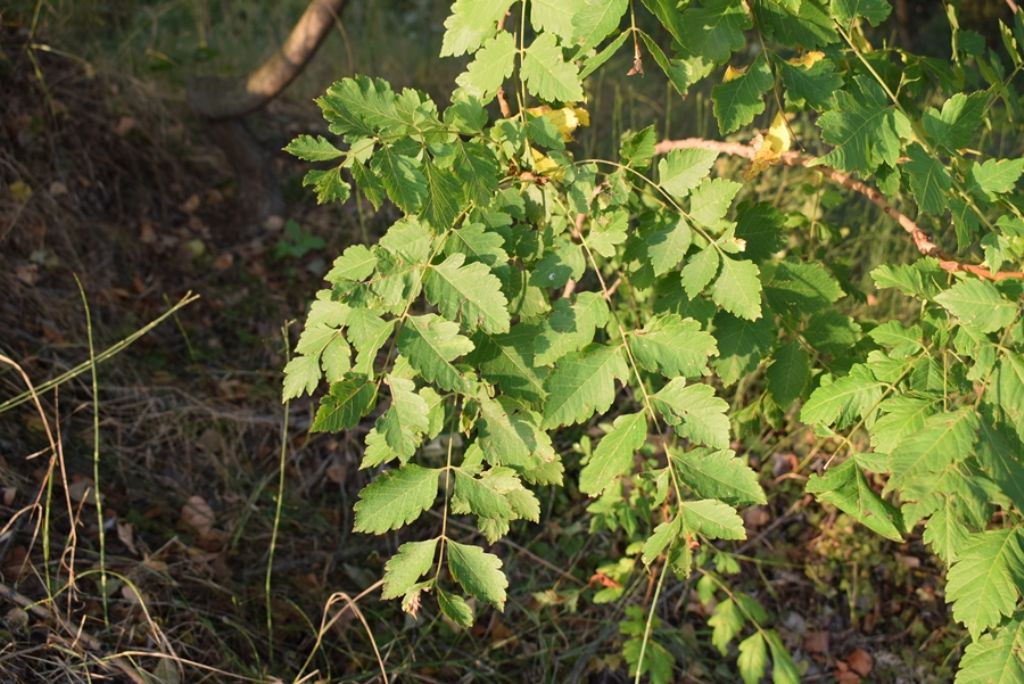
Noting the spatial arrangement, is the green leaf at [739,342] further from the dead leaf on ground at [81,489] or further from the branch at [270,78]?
the branch at [270,78]

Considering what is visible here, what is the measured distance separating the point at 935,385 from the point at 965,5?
7.68 meters

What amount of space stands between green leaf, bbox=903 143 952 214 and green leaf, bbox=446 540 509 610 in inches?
34.9

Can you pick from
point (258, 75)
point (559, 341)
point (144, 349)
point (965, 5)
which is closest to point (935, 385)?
point (559, 341)

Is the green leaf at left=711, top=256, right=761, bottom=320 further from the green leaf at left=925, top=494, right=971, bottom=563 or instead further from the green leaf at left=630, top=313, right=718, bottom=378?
the green leaf at left=925, top=494, right=971, bottom=563

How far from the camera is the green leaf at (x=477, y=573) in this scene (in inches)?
56.7

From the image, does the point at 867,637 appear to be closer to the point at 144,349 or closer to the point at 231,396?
the point at 231,396

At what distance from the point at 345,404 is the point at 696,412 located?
1.76 feet

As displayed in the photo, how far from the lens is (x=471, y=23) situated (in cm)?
147

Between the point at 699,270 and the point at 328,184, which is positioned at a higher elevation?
the point at 328,184

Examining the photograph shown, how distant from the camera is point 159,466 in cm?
277

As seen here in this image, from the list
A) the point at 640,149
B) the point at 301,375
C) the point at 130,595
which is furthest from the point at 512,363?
the point at 130,595

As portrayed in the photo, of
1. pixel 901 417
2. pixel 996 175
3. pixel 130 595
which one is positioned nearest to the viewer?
pixel 901 417

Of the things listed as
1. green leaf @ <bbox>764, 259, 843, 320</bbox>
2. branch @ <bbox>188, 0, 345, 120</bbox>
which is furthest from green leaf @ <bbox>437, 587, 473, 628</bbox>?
branch @ <bbox>188, 0, 345, 120</bbox>

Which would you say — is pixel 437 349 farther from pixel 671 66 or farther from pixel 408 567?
pixel 671 66
